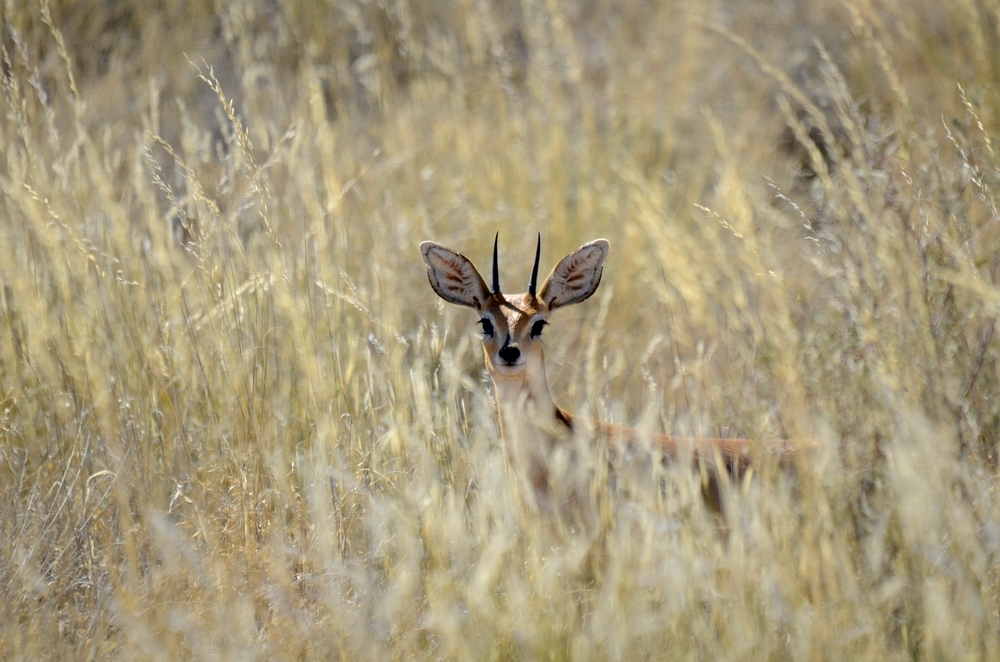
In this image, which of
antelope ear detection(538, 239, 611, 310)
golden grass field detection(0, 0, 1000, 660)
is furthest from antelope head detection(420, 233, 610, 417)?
golden grass field detection(0, 0, 1000, 660)

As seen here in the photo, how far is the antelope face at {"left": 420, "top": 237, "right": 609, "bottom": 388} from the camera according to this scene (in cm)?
390

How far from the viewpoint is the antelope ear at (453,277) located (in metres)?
4.07

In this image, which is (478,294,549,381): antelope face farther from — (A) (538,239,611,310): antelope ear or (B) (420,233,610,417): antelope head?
(A) (538,239,611,310): antelope ear

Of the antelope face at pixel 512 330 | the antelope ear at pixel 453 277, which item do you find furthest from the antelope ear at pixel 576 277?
the antelope ear at pixel 453 277

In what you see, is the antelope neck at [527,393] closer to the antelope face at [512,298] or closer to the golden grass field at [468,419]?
the antelope face at [512,298]

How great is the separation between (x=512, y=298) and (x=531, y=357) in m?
0.29

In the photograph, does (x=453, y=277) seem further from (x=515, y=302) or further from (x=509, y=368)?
(x=509, y=368)

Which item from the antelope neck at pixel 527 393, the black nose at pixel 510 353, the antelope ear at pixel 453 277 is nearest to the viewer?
the black nose at pixel 510 353

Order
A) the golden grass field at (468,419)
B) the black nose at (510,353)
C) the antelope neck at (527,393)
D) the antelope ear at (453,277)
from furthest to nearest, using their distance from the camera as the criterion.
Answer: the antelope ear at (453,277) < the antelope neck at (527,393) < the black nose at (510,353) < the golden grass field at (468,419)

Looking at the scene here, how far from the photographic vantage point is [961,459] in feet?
9.80

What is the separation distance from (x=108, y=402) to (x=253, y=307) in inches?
27.0

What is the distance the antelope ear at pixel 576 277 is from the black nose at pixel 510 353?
0.43 m

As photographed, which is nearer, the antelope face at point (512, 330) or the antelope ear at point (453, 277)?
the antelope face at point (512, 330)

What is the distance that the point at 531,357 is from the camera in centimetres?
396
